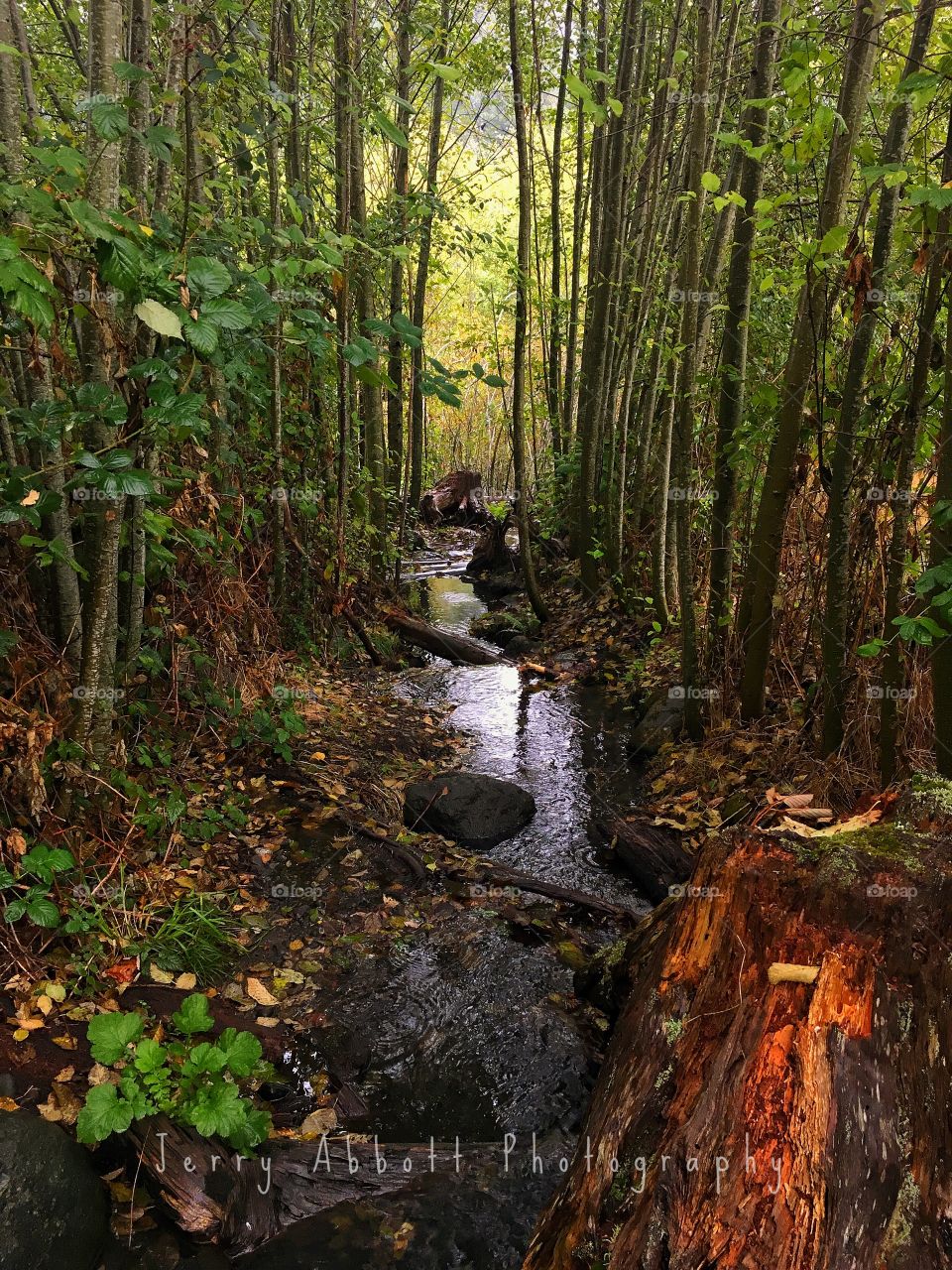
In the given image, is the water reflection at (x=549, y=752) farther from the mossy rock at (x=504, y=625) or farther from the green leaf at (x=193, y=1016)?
the green leaf at (x=193, y=1016)

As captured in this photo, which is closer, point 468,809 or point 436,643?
Result: point 468,809

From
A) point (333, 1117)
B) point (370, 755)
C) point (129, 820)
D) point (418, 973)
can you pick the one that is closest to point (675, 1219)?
point (333, 1117)

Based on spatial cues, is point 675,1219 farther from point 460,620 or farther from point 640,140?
point 640,140

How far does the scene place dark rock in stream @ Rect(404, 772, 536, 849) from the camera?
17.7ft

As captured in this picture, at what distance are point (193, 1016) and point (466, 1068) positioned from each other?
1281 mm

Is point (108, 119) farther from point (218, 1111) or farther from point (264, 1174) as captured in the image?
point (264, 1174)

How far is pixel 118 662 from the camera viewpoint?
423 cm

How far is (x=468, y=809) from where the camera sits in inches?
216

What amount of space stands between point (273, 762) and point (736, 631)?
11.7 ft

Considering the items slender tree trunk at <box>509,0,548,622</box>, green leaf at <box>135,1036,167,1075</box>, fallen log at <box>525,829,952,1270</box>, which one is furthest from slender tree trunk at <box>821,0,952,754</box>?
slender tree trunk at <box>509,0,548,622</box>

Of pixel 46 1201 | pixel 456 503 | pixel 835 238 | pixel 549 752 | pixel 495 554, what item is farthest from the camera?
pixel 456 503

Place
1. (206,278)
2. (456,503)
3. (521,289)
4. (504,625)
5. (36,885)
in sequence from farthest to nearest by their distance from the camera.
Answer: (456,503), (504,625), (521,289), (36,885), (206,278)

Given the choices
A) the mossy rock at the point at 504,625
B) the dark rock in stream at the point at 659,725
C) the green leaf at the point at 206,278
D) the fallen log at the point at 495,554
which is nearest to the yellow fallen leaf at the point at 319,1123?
the green leaf at the point at 206,278

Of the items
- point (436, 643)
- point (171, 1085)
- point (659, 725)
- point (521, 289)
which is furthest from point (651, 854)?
point (521, 289)
